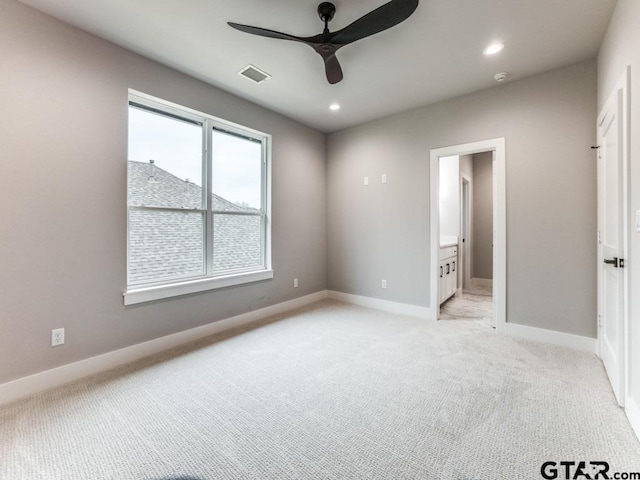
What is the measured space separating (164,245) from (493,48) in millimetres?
3597

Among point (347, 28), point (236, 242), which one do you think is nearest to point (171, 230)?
point (236, 242)

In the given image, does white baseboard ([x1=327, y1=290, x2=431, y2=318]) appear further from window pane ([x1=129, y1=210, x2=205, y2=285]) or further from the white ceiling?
the white ceiling

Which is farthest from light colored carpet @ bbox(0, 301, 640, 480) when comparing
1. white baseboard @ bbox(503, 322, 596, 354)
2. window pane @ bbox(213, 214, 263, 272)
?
window pane @ bbox(213, 214, 263, 272)

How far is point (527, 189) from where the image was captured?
2.96m

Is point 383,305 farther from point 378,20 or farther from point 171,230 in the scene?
point 378,20

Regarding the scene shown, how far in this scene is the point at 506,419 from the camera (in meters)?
1.70

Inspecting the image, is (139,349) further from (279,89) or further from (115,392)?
(279,89)

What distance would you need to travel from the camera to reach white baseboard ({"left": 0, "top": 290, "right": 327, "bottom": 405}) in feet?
6.44

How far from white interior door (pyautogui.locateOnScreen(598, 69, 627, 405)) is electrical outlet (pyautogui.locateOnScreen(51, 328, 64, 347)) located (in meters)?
3.95

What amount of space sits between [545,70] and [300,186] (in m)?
3.09

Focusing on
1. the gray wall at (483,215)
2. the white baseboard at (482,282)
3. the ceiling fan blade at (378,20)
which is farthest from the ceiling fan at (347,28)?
the white baseboard at (482,282)

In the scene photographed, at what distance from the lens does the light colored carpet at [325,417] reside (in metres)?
1.38

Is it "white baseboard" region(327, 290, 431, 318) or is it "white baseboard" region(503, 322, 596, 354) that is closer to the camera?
"white baseboard" region(503, 322, 596, 354)

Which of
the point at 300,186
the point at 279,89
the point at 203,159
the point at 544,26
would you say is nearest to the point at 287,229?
the point at 300,186
